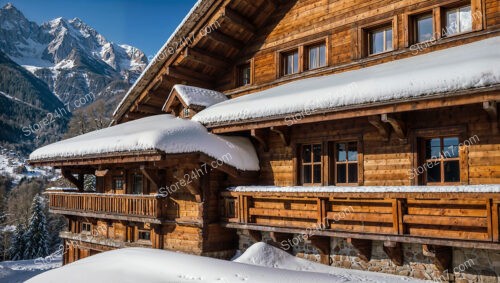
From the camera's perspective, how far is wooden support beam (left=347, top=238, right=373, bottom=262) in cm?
991

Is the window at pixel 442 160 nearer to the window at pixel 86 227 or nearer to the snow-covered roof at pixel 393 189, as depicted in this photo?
the snow-covered roof at pixel 393 189

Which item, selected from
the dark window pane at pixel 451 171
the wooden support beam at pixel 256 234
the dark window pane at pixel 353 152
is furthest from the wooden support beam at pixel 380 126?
the wooden support beam at pixel 256 234

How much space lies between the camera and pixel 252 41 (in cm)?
1552

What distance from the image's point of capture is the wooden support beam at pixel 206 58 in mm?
15086

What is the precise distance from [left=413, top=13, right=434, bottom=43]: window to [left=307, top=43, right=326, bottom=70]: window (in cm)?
294

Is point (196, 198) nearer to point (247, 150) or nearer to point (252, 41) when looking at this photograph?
point (247, 150)

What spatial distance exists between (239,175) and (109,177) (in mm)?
7533

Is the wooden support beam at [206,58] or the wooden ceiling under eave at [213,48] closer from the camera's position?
the wooden ceiling under eave at [213,48]

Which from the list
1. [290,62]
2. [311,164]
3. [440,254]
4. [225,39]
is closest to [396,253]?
[440,254]

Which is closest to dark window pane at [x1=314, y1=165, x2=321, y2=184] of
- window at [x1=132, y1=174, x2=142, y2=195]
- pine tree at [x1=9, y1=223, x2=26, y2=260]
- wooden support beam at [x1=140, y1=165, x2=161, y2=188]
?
wooden support beam at [x1=140, y1=165, x2=161, y2=188]

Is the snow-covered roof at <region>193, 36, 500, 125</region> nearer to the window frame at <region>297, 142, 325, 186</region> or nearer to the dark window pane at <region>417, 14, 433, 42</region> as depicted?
the dark window pane at <region>417, 14, 433, 42</region>

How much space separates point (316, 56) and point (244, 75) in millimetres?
3309

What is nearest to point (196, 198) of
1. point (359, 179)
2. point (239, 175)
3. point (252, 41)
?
point (239, 175)

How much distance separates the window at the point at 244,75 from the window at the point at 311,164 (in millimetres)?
4628
